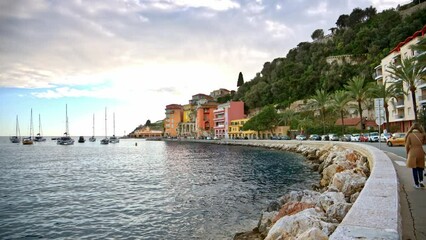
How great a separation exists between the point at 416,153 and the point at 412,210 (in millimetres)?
3389

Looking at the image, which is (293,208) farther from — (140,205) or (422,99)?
(422,99)

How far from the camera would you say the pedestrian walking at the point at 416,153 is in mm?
10203

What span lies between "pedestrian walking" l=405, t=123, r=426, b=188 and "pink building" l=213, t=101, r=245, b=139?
387ft

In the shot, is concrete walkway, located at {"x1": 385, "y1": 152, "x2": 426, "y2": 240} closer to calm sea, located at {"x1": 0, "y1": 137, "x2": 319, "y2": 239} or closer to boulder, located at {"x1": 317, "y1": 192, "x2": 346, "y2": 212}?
boulder, located at {"x1": 317, "y1": 192, "x2": 346, "y2": 212}

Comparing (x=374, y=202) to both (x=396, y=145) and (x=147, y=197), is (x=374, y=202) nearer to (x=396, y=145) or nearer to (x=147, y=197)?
(x=147, y=197)

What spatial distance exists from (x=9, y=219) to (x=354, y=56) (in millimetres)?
105576

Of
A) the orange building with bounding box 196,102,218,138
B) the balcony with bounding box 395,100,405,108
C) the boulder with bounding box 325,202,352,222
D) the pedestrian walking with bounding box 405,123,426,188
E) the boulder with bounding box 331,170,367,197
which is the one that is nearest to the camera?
the boulder with bounding box 325,202,352,222

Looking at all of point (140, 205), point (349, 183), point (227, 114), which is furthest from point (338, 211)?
point (227, 114)

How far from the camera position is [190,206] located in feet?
58.5

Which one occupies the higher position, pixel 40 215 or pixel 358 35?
pixel 358 35

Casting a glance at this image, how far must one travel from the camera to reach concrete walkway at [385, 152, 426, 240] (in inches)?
239

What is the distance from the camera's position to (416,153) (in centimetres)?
1030

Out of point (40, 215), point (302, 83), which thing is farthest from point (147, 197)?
point (302, 83)

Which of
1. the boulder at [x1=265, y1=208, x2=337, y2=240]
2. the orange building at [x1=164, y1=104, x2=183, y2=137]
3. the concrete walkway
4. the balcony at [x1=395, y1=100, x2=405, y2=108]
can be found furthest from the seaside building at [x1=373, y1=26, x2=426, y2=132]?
the orange building at [x1=164, y1=104, x2=183, y2=137]
